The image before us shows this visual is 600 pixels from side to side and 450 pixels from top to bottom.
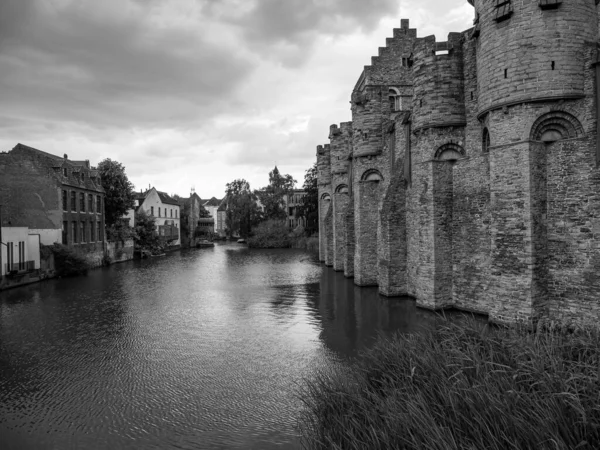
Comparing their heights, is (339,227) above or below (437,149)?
below

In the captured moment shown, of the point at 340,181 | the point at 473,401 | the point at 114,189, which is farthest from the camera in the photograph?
the point at 114,189

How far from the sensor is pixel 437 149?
14453mm

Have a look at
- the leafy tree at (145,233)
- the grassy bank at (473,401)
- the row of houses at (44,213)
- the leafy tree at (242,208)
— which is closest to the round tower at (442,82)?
the grassy bank at (473,401)

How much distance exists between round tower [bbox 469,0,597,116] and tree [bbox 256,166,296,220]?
56528 mm

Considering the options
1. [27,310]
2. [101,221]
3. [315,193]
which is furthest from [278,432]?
[315,193]

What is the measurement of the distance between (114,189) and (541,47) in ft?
124

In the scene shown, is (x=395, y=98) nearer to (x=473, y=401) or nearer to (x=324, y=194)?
(x=324, y=194)

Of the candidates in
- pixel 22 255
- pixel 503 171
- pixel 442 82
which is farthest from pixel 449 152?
pixel 22 255

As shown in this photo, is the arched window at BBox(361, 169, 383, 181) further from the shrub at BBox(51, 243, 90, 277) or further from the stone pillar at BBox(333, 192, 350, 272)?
the shrub at BBox(51, 243, 90, 277)

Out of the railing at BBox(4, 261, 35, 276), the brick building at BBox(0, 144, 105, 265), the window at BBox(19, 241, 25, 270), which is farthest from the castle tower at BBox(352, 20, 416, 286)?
the brick building at BBox(0, 144, 105, 265)

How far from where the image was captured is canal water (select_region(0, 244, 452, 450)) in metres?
7.35

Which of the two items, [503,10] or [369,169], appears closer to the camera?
[503,10]

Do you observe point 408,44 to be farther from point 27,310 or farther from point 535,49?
point 27,310

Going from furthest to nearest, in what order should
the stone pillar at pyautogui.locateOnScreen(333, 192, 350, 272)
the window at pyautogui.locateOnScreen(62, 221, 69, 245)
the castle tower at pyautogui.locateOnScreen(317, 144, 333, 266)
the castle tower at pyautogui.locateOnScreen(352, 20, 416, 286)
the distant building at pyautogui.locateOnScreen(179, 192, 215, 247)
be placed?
the distant building at pyautogui.locateOnScreen(179, 192, 215, 247) → the castle tower at pyautogui.locateOnScreen(317, 144, 333, 266) → the window at pyautogui.locateOnScreen(62, 221, 69, 245) → the stone pillar at pyautogui.locateOnScreen(333, 192, 350, 272) → the castle tower at pyautogui.locateOnScreen(352, 20, 416, 286)
